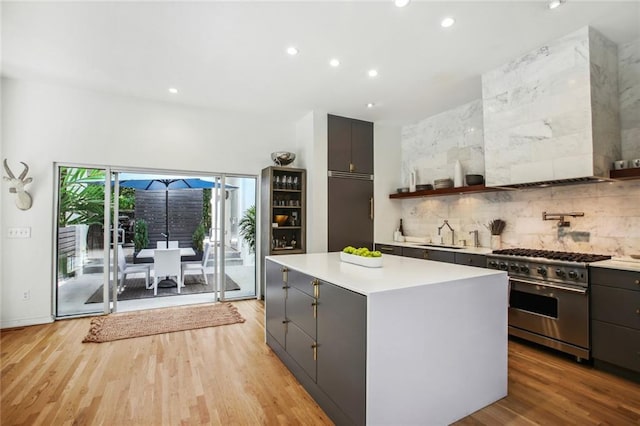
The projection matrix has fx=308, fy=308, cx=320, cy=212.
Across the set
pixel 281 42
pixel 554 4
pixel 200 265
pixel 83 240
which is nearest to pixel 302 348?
pixel 281 42

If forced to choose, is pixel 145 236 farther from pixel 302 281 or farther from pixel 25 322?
pixel 302 281

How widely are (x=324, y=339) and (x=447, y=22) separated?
2.65m

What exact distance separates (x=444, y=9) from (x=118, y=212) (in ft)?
14.5

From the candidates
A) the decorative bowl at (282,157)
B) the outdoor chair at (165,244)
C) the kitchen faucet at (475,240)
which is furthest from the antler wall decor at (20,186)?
the kitchen faucet at (475,240)

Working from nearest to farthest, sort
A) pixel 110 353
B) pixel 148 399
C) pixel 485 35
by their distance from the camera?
pixel 148 399 → pixel 485 35 → pixel 110 353

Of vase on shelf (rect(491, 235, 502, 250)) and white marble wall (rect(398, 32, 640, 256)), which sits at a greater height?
white marble wall (rect(398, 32, 640, 256))

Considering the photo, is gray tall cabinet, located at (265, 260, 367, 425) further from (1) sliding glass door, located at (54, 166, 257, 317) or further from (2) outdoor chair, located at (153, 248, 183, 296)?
(2) outdoor chair, located at (153, 248, 183, 296)

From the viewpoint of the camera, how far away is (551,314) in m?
2.89

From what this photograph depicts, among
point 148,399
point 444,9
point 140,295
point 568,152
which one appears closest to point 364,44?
point 444,9

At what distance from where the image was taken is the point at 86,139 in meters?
3.96

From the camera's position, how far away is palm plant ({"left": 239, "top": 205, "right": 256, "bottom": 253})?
5.09m

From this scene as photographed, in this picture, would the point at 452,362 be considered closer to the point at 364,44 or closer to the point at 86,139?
the point at 364,44

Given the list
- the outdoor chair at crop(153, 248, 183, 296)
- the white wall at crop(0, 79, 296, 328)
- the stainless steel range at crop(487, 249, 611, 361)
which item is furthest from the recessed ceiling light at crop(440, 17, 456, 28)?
the outdoor chair at crop(153, 248, 183, 296)

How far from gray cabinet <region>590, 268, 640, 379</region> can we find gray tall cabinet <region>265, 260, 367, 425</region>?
7.59ft
